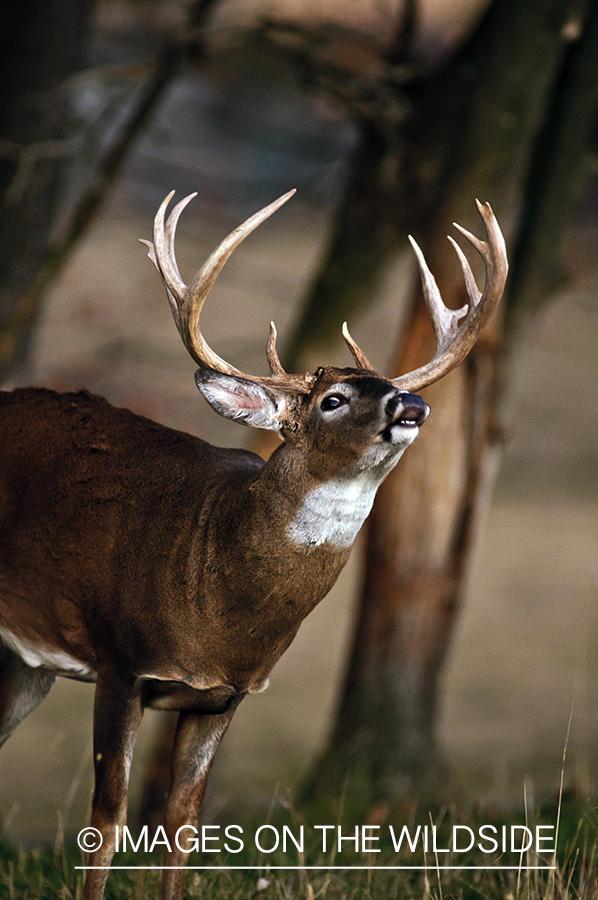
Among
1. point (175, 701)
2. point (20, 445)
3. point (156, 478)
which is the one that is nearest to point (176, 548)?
point (156, 478)

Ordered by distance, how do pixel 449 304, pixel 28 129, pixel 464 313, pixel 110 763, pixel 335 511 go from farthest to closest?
pixel 28 129 < pixel 449 304 < pixel 464 313 < pixel 110 763 < pixel 335 511

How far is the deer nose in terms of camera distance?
2.99 metres

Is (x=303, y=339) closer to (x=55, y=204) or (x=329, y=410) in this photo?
(x=55, y=204)

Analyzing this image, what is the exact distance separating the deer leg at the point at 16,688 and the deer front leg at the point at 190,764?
61cm

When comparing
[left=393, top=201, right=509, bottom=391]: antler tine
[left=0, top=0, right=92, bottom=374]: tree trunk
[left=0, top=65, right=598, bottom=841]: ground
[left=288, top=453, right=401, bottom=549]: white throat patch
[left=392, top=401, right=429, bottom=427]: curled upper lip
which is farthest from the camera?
[left=0, top=65, right=598, bottom=841]: ground

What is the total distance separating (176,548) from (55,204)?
394cm

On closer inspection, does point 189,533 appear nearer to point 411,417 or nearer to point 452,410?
point 411,417

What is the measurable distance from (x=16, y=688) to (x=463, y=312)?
1.96 meters

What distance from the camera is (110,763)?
3193 millimetres

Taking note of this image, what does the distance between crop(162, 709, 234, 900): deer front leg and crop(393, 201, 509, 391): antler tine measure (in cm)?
119

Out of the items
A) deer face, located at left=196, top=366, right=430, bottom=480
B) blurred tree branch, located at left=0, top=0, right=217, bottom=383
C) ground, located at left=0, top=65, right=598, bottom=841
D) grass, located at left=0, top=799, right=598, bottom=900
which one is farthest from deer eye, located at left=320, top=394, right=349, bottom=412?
blurred tree branch, located at left=0, top=0, right=217, bottom=383

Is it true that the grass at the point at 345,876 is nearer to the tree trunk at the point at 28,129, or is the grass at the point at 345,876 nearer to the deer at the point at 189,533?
the deer at the point at 189,533

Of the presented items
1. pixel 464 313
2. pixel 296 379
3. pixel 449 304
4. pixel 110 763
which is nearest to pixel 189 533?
pixel 296 379

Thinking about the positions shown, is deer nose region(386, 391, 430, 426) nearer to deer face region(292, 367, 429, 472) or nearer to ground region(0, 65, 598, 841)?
deer face region(292, 367, 429, 472)
